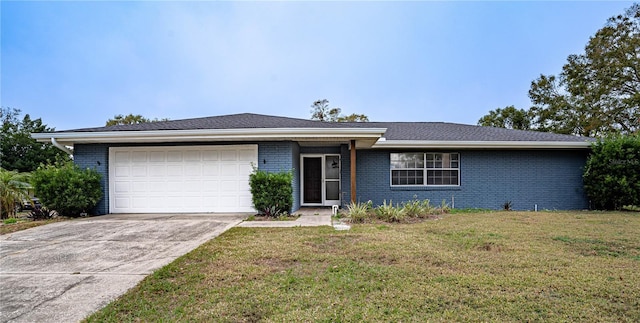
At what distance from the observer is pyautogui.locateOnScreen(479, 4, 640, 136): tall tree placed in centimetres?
2048

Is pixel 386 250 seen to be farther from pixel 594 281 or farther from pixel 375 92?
pixel 375 92

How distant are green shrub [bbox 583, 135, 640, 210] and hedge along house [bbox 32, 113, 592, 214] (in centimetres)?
54

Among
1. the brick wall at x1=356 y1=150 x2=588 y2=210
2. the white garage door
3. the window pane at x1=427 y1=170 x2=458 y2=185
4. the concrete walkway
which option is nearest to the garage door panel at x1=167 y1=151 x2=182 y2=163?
the white garage door

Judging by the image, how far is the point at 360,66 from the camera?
1998 centimetres

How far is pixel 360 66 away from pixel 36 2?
15149mm

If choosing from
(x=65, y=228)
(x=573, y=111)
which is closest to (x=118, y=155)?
(x=65, y=228)

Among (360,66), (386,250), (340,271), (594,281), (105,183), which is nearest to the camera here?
(594,281)

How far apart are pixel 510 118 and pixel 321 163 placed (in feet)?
78.2

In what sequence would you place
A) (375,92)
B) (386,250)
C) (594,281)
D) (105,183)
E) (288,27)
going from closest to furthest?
1. (594,281)
2. (386,250)
3. (105,183)
4. (288,27)
5. (375,92)

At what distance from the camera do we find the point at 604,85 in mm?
21719

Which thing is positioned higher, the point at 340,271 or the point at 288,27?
the point at 288,27

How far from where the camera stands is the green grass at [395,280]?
2.84 metres

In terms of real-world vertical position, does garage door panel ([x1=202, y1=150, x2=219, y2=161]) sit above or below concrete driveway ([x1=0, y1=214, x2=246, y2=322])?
above

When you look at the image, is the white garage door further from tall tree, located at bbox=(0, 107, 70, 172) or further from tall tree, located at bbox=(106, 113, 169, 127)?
tall tree, located at bbox=(0, 107, 70, 172)
